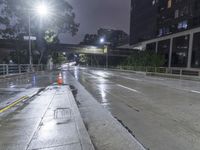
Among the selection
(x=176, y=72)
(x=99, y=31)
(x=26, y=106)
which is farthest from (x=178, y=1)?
(x=99, y=31)

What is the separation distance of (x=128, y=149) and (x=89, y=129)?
1.52 metres

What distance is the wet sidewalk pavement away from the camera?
3961 mm

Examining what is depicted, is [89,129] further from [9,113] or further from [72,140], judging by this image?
[9,113]

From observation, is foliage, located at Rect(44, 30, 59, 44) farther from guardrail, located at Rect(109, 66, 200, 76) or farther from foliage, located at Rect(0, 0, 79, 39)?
guardrail, located at Rect(109, 66, 200, 76)

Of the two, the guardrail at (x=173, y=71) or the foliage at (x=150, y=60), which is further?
the foliage at (x=150, y=60)

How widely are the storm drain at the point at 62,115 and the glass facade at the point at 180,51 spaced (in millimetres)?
39051

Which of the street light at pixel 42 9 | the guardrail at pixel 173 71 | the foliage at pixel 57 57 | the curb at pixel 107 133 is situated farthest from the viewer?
the foliage at pixel 57 57

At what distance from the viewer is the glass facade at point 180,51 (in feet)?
134

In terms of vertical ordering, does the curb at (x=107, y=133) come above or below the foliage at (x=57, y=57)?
below

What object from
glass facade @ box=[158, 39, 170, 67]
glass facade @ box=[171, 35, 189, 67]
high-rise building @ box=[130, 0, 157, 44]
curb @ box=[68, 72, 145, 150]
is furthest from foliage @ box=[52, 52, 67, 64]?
curb @ box=[68, 72, 145, 150]

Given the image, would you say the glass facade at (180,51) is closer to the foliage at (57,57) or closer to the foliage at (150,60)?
the foliage at (150,60)

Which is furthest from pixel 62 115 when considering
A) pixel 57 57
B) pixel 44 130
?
pixel 57 57

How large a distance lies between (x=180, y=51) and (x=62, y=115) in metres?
41.8

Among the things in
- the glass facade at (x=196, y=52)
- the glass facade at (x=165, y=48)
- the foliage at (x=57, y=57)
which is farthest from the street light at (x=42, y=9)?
the glass facade at (x=165, y=48)
